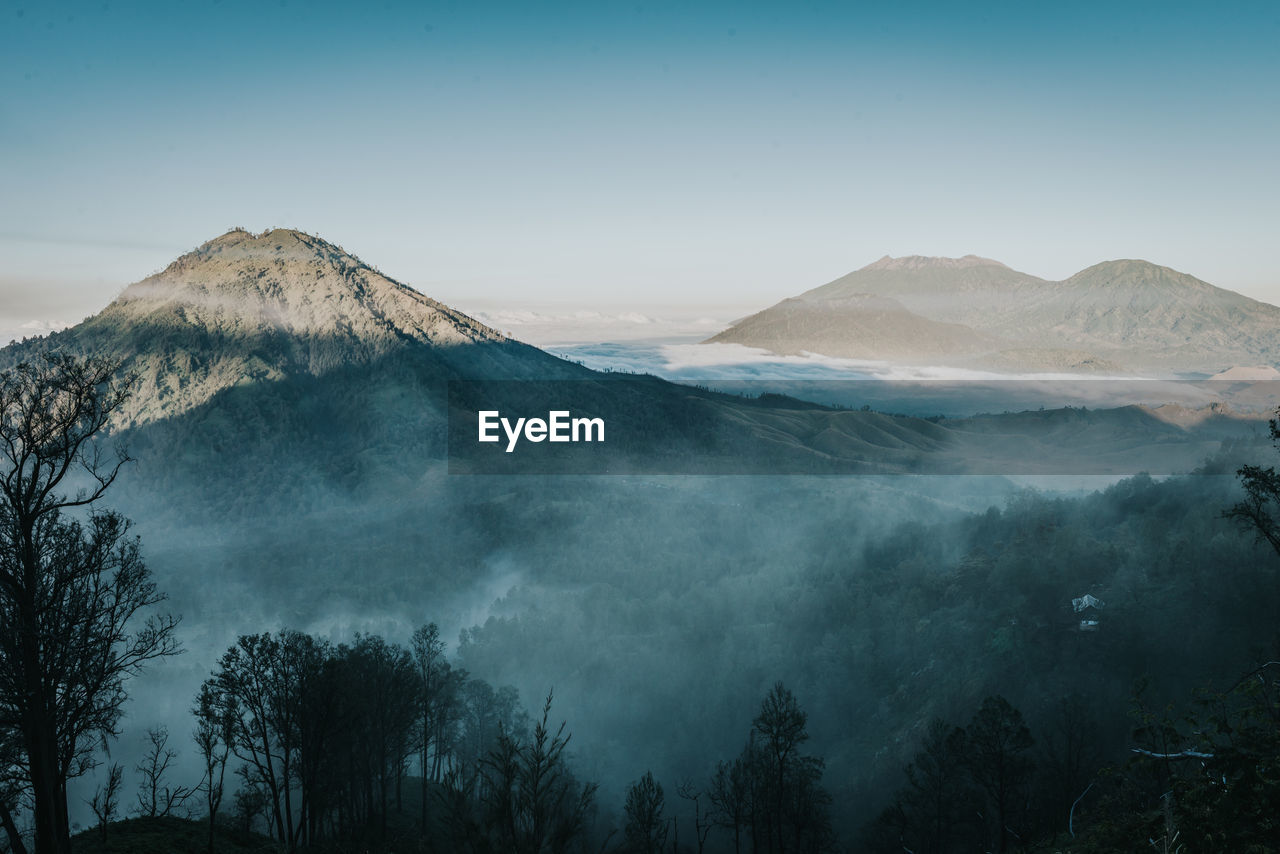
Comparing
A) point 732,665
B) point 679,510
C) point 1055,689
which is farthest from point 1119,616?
point 679,510

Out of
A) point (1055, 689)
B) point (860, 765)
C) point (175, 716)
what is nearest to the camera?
point (1055, 689)

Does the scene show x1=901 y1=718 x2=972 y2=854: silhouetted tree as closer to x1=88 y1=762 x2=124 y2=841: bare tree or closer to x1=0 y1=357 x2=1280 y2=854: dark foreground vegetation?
x1=0 y1=357 x2=1280 y2=854: dark foreground vegetation

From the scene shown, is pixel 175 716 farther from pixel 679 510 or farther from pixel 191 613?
pixel 679 510

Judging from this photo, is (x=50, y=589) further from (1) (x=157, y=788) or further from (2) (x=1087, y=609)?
(2) (x=1087, y=609)

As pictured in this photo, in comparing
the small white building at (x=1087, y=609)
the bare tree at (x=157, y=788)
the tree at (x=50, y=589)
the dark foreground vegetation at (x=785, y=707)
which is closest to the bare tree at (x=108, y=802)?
the dark foreground vegetation at (x=785, y=707)

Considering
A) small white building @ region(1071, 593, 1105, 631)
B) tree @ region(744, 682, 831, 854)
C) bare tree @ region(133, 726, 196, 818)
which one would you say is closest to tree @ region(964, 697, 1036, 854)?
tree @ region(744, 682, 831, 854)

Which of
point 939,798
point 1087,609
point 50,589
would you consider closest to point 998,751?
point 939,798

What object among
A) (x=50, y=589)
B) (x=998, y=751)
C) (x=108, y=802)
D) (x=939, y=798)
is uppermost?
(x=50, y=589)
